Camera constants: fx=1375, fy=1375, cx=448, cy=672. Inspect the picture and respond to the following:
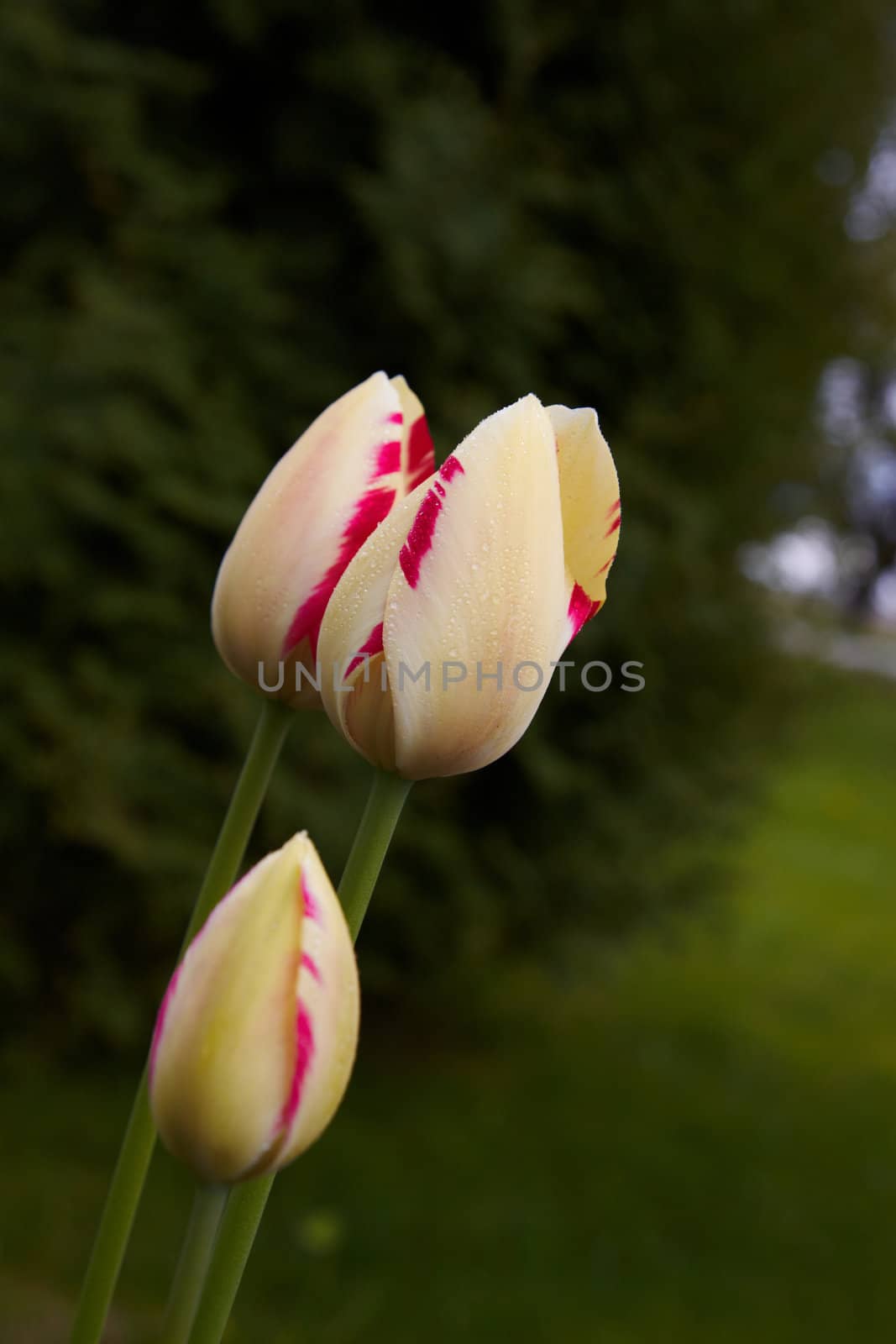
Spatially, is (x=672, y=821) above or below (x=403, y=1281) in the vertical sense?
above

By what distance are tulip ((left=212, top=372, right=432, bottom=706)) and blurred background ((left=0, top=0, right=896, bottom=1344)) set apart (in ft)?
6.30

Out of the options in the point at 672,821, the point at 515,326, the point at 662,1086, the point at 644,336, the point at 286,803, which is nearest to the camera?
the point at 286,803

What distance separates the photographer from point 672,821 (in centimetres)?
343

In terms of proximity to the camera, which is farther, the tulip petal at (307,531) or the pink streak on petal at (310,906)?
the tulip petal at (307,531)

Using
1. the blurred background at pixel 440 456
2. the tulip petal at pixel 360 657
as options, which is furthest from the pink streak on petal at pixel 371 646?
the blurred background at pixel 440 456

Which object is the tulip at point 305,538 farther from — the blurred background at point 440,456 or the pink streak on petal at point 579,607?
the blurred background at point 440,456

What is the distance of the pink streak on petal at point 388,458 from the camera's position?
1.74ft

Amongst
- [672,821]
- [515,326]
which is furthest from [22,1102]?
[515,326]

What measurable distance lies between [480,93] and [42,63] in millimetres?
911

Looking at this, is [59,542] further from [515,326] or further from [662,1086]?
[662,1086]

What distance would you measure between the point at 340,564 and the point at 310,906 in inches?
6.4

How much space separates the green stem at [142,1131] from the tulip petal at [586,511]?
12 centimetres

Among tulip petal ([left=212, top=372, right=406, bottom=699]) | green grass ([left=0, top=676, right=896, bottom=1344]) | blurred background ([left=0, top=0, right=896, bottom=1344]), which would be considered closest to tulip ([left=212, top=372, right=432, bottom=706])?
tulip petal ([left=212, top=372, right=406, bottom=699])

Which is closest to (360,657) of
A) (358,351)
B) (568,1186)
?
(358,351)
